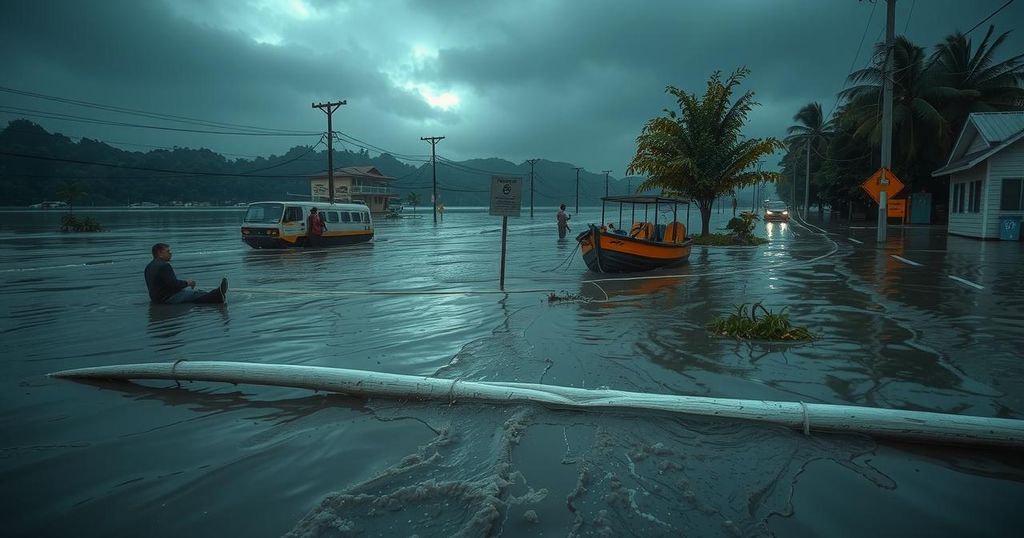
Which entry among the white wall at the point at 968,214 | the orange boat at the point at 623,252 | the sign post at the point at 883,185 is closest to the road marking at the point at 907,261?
the sign post at the point at 883,185

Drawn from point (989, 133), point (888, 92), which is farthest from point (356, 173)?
point (989, 133)

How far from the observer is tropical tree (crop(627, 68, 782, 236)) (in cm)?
2416

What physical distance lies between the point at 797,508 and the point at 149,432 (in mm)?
4931

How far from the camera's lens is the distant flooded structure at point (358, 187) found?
7956cm

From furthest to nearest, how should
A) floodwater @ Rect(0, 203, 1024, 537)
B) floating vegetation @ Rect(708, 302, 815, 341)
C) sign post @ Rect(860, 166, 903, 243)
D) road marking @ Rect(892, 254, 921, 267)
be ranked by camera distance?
sign post @ Rect(860, 166, 903, 243), road marking @ Rect(892, 254, 921, 267), floating vegetation @ Rect(708, 302, 815, 341), floodwater @ Rect(0, 203, 1024, 537)

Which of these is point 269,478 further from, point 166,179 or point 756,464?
point 166,179

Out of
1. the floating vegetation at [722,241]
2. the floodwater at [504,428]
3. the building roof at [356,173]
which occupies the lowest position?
the floodwater at [504,428]

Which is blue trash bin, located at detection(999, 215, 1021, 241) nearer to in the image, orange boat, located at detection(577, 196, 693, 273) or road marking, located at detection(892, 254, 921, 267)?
road marking, located at detection(892, 254, 921, 267)

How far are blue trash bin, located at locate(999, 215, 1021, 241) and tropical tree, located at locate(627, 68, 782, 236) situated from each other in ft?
26.8

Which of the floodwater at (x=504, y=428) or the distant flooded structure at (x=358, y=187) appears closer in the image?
the floodwater at (x=504, y=428)

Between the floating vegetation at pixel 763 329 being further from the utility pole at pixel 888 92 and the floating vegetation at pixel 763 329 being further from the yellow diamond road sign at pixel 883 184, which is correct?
the utility pole at pixel 888 92

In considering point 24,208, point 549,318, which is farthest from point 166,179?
point 549,318

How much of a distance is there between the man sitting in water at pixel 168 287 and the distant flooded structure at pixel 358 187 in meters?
67.7

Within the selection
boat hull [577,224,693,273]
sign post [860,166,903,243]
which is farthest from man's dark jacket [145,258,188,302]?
sign post [860,166,903,243]
